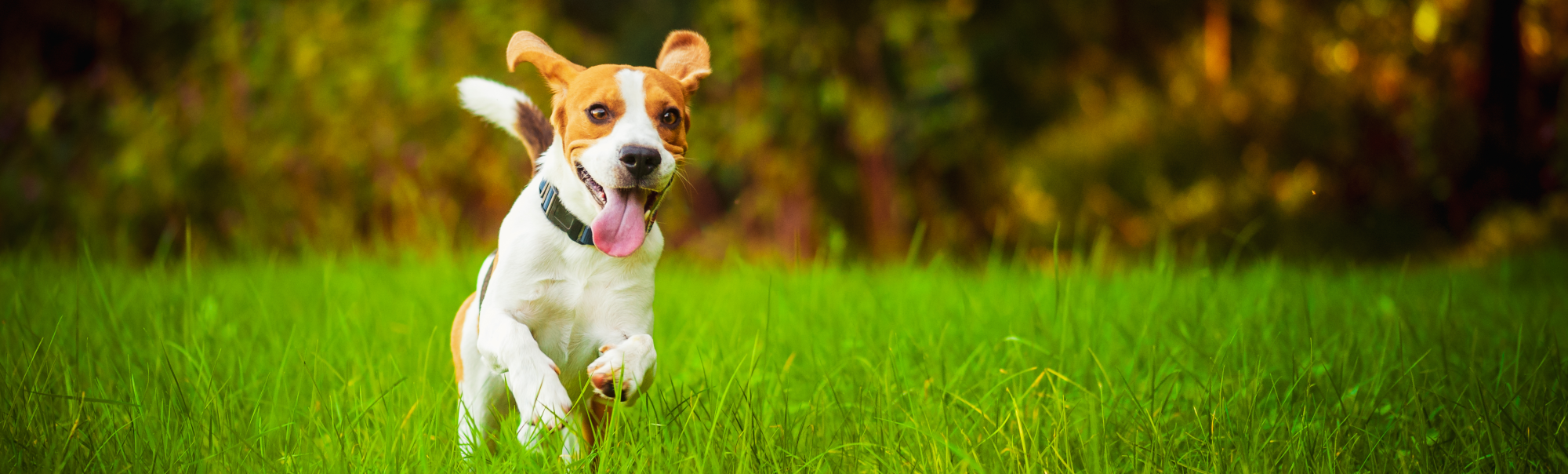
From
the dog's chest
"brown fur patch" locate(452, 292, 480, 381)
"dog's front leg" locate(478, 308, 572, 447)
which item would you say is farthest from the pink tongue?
"brown fur patch" locate(452, 292, 480, 381)

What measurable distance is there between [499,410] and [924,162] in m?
5.75

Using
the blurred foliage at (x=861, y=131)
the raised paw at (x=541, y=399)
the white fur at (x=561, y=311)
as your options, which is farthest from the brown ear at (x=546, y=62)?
the blurred foliage at (x=861, y=131)

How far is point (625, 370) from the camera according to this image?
185 cm

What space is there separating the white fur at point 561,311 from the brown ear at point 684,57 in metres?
0.31

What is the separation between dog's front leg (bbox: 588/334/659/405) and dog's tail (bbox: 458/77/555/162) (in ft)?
2.41

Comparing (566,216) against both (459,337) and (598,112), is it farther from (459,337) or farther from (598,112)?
(459,337)

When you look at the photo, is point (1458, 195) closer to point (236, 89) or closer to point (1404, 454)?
point (1404, 454)

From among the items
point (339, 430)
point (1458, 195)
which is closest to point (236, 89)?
point (339, 430)

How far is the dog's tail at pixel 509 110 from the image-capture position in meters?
2.39

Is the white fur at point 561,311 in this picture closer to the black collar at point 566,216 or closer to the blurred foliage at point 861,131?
the black collar at point 566,216

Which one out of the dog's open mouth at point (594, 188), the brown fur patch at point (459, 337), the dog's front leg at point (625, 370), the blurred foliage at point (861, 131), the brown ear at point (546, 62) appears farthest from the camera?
the blurred foliage at point (861, 131)

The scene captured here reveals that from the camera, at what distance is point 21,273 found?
4293mm

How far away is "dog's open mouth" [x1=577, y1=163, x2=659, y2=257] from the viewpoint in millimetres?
1914

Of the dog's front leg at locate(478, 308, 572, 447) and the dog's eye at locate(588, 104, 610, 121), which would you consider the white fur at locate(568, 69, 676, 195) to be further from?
the dog's front leg at locate(478, 308, 572, 447)
